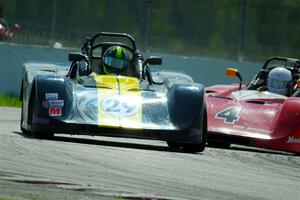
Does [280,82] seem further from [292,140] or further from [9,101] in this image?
[9,101]

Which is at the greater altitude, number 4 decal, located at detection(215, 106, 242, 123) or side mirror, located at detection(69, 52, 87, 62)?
side mirror, located at detection(69, 52, 87, 62)

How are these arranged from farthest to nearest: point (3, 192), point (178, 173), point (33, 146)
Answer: point (33, 146) → point (178, 173) → point (3, 192)

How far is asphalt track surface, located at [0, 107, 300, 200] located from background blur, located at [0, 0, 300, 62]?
7899 millimetres

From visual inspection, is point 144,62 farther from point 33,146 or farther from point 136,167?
point 136,167

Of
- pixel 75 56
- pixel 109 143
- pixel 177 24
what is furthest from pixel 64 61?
pixel 109 143

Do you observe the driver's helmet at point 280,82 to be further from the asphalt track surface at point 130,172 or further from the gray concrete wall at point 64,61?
the gray concrete wall at point 64,61

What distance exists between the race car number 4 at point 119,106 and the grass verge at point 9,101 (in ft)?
23.5

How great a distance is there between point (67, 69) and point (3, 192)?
7226 millimetres

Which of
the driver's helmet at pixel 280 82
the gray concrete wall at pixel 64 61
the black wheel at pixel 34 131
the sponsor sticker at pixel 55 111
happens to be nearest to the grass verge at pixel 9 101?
the gray concrete wall at pixel 64 61

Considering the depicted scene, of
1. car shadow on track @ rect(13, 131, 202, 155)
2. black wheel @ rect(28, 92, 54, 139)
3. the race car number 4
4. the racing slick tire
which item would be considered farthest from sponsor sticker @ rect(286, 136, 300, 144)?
black wheel @ rect(28, 92, 54, 139)

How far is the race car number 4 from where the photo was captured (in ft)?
38.6

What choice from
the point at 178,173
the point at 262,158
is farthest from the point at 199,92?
the point at 178,173

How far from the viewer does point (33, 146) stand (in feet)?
35.4

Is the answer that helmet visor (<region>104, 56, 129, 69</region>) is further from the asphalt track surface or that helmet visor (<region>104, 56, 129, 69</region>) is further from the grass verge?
the grass verge
